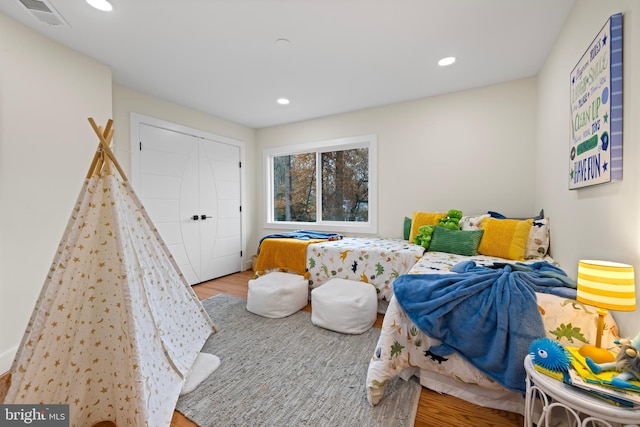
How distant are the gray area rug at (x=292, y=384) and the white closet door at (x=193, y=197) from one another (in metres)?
1.67

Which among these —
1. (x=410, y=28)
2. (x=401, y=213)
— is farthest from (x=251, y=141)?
(x=410, y=28)

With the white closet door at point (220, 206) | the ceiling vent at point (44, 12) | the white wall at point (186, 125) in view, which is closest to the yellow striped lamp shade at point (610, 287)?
the white wall at point (186, 125)

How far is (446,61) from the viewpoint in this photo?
96.1 inches

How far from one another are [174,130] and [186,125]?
0.65 feet

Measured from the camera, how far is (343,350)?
2.04m

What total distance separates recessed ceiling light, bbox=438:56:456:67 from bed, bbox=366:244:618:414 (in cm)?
208

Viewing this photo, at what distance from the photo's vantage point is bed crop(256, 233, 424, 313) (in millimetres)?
2672

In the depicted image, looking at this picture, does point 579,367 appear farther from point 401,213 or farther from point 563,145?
point 401,213

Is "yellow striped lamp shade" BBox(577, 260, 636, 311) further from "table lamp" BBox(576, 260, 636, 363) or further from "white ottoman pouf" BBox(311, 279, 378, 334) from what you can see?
"white ottoman pouf" BBox(311, 279, 378, 334)

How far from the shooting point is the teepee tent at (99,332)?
127 centimetres

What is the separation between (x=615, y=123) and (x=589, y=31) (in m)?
0.75

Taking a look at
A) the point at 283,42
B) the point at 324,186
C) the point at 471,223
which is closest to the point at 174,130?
the point at 283,42

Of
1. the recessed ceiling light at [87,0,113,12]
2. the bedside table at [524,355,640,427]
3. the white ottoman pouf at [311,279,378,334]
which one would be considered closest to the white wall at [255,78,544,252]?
the white ottoman pouf at [311,279,378,334]

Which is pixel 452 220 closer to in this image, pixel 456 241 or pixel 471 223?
pixel 471 223
